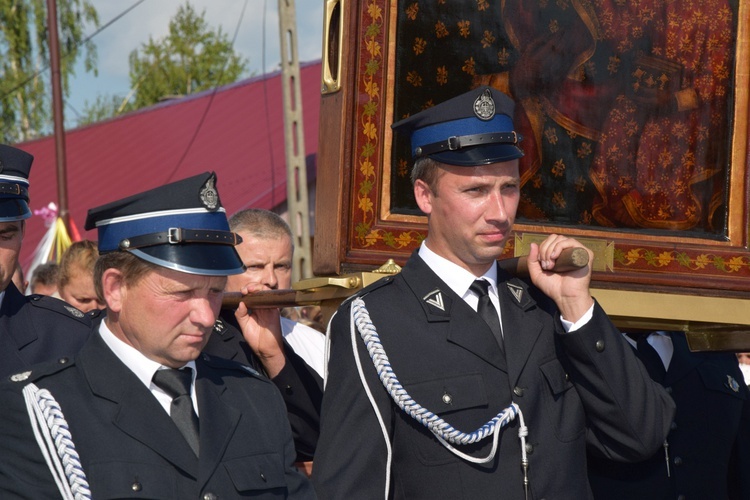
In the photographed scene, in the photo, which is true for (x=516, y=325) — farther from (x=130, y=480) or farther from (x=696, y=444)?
(x=130, y=480)

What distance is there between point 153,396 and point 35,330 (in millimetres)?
1270

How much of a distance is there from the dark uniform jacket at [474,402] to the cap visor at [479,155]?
0.34 m

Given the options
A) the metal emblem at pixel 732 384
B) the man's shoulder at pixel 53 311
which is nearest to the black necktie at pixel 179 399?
the man's shoulder at pixel 53 311

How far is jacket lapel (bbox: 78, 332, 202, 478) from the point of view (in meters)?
2.68

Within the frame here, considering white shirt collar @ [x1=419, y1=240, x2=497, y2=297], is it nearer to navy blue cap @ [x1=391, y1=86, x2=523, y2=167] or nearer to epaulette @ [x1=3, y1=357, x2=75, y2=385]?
navy blue cap @ [x1=391, y1=86, x2=523, y2=167]

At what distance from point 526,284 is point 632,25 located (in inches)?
40.7

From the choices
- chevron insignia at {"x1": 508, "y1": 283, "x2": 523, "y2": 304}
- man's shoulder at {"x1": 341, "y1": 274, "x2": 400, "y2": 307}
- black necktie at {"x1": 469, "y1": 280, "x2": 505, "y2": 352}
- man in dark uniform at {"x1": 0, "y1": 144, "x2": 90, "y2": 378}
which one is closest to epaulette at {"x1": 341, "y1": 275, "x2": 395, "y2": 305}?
man's shoulder at {"x1": 341, "y1": 274, "x2": 400, "y2": 307}

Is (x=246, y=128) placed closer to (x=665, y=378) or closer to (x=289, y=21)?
(x=289, y=21)

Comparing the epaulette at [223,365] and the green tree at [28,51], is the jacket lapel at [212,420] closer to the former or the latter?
the epaulette at [223,365]

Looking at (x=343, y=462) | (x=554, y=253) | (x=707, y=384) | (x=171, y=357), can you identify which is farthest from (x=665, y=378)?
(x=171, y=357)

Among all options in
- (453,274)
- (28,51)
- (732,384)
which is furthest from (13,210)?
(28,51)

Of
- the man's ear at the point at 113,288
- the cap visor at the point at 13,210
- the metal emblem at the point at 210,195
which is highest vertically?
the metal emblem at the point at 210,195

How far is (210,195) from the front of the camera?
2975mm

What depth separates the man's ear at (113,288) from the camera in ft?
9.29
